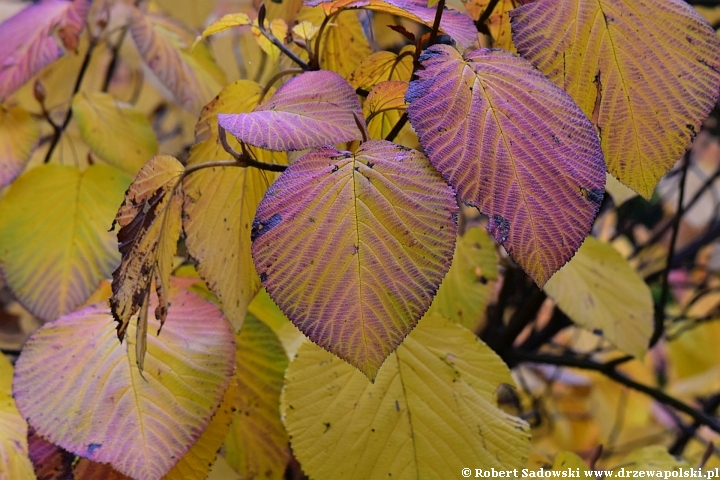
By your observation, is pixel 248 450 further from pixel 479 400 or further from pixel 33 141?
pixel 33 141

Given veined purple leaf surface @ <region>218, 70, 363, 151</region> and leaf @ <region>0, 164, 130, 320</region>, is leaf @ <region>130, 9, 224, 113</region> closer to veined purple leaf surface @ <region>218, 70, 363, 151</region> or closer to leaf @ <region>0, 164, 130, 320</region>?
leaf @ <region>0, 164, 130, 320</region>

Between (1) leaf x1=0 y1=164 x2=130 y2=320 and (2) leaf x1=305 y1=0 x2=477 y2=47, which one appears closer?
(2) leaf x1=305 y1=0 x2=477 y2=47

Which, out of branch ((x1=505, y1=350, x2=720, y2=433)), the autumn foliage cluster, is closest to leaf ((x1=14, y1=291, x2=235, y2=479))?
the autumn foliage cluster

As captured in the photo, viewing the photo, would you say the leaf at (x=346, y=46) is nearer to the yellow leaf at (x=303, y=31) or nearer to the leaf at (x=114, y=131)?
the yellow leaf at (x=303, y=31)

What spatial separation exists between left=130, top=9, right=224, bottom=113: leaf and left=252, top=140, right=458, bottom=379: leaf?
301 mm

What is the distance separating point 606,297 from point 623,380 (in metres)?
0.13

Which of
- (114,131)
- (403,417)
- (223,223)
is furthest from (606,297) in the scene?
(114,131)

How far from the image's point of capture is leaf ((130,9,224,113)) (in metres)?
0.59

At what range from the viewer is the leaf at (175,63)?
587mm

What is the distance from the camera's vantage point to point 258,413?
0.50 metres

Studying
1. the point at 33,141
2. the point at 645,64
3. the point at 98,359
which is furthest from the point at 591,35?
the point at 33,141

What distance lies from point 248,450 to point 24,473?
0.15 meters

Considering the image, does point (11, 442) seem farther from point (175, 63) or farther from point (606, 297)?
point (606, 297)

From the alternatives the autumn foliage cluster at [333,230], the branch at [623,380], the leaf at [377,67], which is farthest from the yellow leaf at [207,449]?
the branch at [623,380]
